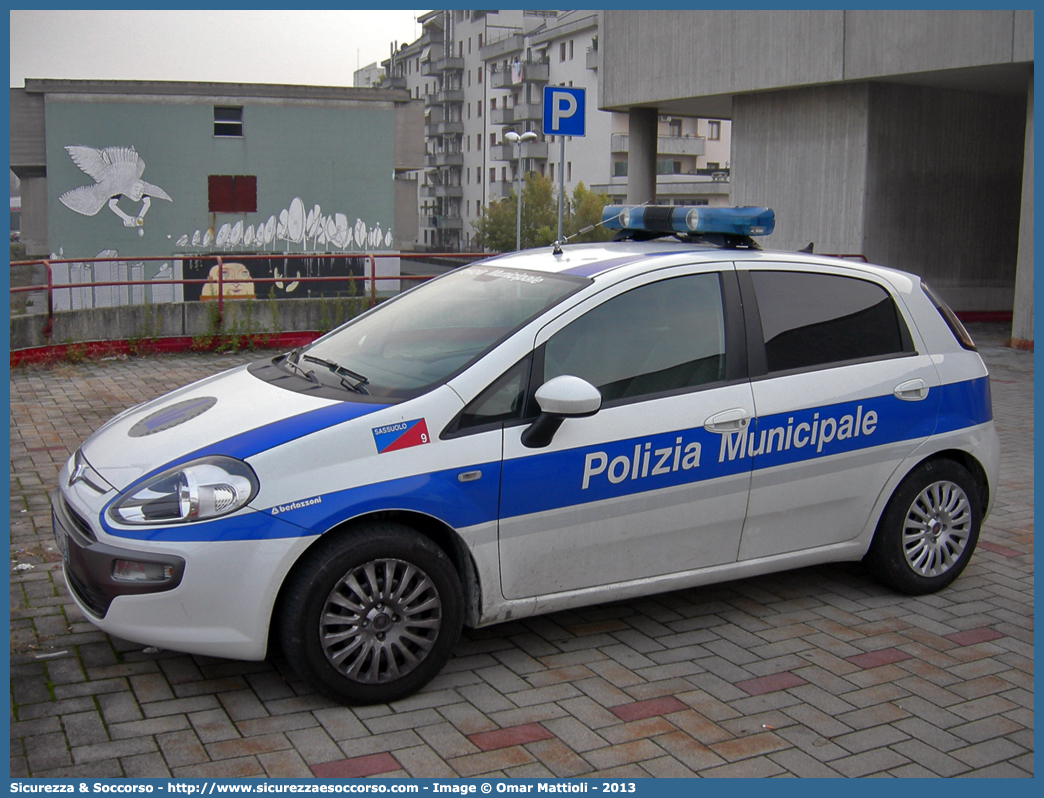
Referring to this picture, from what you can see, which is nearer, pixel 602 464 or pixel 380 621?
pixel 380 621

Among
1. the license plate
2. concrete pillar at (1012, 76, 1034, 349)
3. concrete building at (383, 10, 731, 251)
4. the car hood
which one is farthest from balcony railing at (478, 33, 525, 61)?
the license plate

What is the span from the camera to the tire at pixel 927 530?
515 centimetres

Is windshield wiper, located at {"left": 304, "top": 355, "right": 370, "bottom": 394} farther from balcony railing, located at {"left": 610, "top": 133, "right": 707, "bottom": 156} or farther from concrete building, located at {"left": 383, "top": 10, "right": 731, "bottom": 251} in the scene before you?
balcony railing, located at {"left": 610, "top": 133, "right": 707, "bottom": 156}

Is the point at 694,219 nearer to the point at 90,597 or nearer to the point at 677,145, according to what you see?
the point at 90,597

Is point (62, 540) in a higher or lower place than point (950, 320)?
lower

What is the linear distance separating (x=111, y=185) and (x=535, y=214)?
120 ft

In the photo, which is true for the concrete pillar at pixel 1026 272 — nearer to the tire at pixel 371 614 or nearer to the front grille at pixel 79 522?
the tire at pixel 371 614

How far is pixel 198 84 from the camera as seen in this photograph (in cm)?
5322

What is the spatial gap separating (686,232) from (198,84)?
52801 mm

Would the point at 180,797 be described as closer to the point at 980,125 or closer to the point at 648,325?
the point at 648,325

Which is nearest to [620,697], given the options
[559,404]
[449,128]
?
[559,404]

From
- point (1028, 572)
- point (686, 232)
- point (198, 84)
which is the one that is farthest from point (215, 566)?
point (198, 84)

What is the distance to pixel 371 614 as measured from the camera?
3928 millimetres

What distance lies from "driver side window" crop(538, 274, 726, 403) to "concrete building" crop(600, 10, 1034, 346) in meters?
14.9
